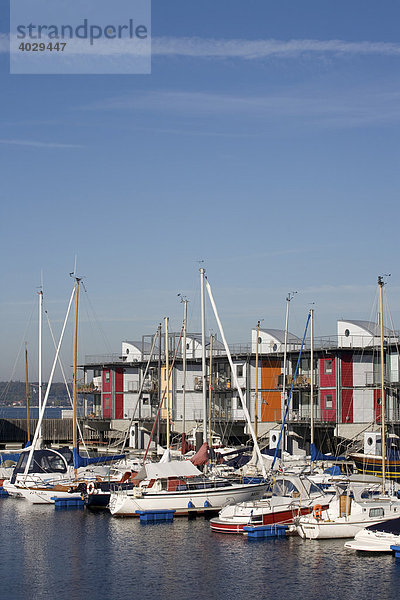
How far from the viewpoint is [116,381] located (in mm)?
98500

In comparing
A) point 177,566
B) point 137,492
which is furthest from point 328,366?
point 177,566

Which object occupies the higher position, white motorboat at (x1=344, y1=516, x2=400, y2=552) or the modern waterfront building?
the modern waterfront building

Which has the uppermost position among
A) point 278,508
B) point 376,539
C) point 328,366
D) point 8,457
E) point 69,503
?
point 328,366

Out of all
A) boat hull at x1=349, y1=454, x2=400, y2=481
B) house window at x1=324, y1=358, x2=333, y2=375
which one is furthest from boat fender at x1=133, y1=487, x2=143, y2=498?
house window at x1=324, y1=358, x2=333, y2=375

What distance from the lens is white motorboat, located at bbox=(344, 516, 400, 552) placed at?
3806cm

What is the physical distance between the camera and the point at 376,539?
38375mm

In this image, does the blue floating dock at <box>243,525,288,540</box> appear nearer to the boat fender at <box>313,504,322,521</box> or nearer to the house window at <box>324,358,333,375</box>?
the boat fender at <box>313,504,322,521</box>

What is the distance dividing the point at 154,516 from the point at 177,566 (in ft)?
34.3

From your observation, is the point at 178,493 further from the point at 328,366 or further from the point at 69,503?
the point at 328,366

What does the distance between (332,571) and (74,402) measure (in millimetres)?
32902

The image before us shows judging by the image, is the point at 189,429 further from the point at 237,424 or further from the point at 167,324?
the point at 167,324

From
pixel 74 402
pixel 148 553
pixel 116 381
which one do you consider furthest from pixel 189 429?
pixel 148 553

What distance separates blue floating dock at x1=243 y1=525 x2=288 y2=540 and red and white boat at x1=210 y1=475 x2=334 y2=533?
36 centimetres

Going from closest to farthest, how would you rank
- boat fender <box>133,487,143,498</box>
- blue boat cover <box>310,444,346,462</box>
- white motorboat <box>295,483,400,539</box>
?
white motorboat <box>295,483,400,539</box> < boat fender <box>133,487,143,498</box> < blue boat cover <box>310,444,346,462</box>
